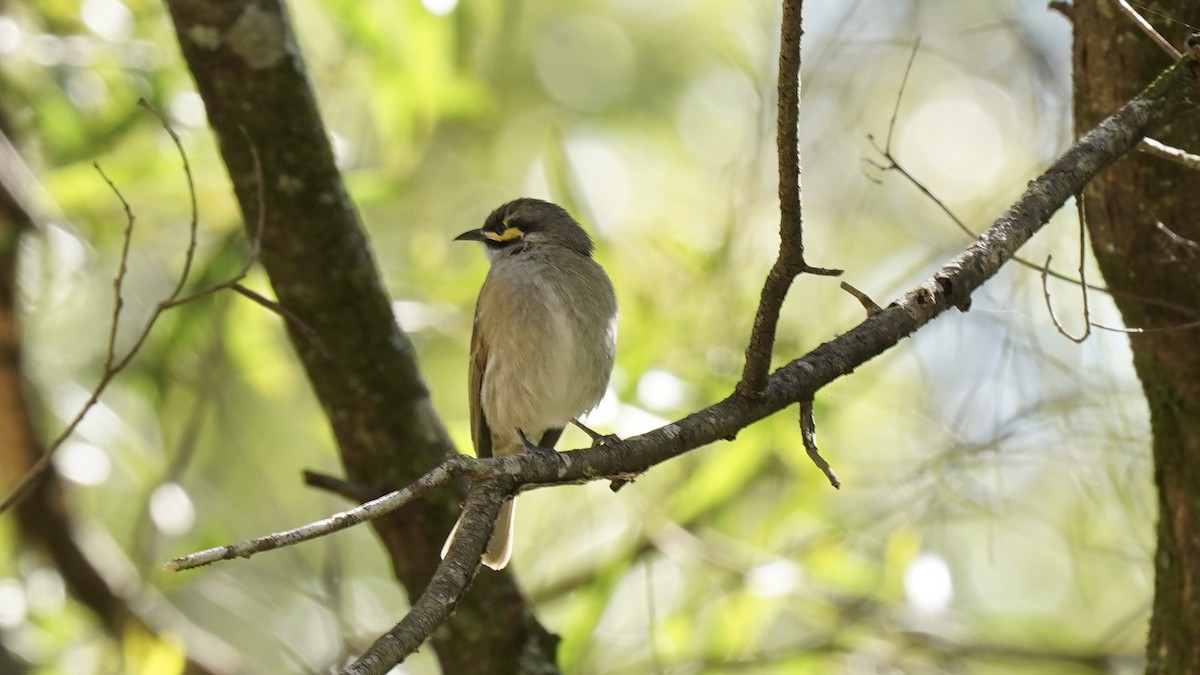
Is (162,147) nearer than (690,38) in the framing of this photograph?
Yes

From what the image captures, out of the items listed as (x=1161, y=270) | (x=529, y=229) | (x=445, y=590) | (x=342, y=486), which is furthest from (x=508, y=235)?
(x=445, y=590)

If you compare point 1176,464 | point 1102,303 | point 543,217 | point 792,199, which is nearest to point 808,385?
point 792,199

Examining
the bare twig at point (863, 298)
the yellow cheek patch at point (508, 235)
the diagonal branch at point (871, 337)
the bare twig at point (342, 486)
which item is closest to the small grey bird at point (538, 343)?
the yellow cheek patch at point (508, 235)

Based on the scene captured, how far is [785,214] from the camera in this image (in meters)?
2.52

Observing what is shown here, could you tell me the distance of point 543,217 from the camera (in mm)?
5117

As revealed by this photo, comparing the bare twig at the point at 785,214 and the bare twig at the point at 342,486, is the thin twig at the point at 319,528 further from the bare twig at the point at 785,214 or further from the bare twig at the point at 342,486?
the bare twig at the point at 342,486

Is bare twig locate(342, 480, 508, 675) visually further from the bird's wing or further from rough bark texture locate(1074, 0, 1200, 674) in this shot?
the bird's wing

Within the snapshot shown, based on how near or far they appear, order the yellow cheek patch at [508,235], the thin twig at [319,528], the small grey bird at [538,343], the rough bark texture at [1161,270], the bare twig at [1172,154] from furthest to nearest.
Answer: the yellow cheek patch at [508,235] < the small grey bird at [538,343] < the rough bark texture at [1161,270] < the bare twig at [1172,154] < the thin twig at [319,528]

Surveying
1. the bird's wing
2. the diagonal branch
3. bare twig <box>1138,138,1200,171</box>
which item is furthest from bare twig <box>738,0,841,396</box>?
the bird's wing

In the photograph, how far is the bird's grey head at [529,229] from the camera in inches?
196

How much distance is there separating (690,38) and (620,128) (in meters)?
0.72

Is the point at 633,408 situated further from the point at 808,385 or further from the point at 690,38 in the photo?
the point at 690,38

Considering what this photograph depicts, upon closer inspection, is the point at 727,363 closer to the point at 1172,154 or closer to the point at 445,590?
the point at 1172,154

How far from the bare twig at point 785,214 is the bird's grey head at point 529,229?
241 centimetres
